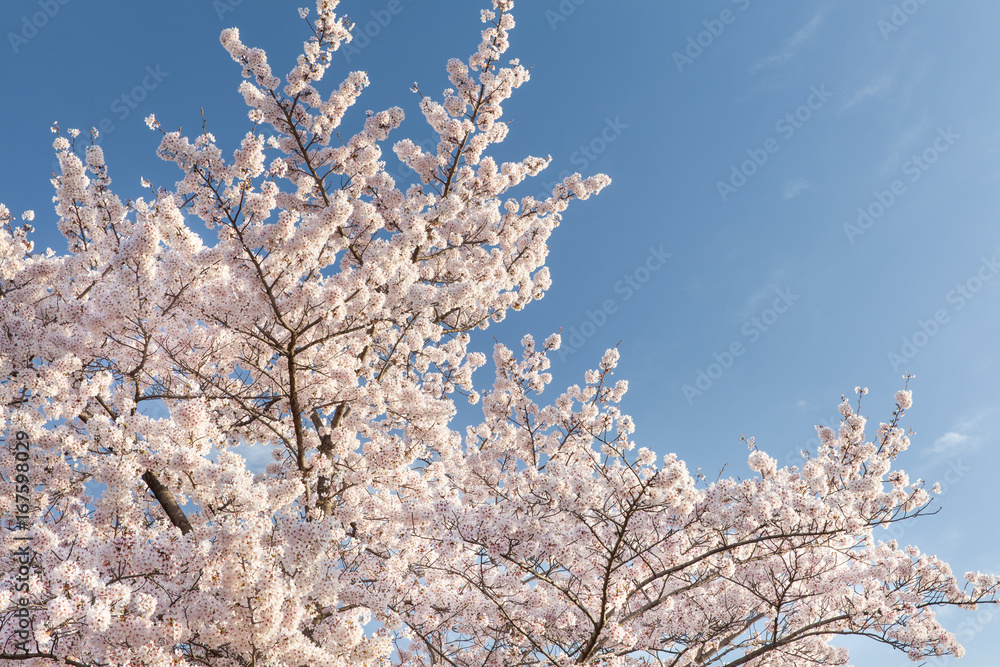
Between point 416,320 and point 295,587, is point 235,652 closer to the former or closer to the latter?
point 295,587

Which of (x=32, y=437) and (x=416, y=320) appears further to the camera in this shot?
(x=416, y=320)

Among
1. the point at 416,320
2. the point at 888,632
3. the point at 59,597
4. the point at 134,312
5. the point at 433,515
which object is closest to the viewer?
the point at 59,597

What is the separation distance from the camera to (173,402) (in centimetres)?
718

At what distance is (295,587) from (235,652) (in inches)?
41.5

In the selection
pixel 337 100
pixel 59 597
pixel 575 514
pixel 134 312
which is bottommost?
pixel 59 597

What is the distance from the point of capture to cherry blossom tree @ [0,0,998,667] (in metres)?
5.36

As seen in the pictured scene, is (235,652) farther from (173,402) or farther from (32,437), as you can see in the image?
(32,437)

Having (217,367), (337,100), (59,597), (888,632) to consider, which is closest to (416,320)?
(217,367)

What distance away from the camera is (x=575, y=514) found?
21.6ft

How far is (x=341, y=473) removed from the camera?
27.8 ft

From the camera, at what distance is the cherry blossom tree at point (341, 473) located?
5359 millimetres

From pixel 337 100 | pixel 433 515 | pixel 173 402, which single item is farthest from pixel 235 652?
pixel 337 100

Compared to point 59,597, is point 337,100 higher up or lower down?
higher up

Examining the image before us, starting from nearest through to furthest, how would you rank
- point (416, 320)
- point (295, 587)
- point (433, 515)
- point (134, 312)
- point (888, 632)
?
point (295, 587)
point (134, 312)
point (433, 515)
point (888, 632)
point (416, 320)
